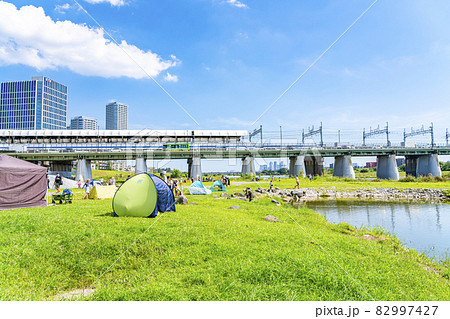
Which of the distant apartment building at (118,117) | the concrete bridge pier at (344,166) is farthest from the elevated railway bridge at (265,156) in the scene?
the distant apartment building at (118,117)

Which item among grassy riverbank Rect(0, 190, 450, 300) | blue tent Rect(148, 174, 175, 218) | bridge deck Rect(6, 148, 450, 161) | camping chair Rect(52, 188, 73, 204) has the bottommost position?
grassy riverbank Rect(0, 190, 450, 300)

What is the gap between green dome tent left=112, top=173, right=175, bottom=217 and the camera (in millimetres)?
11039

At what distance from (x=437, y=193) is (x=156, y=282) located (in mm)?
41585

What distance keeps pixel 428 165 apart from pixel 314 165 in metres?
35.3

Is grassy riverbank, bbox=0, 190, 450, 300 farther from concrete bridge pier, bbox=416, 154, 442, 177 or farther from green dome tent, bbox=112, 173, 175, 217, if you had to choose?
concrete bridge pier, bbox=416, 154, 442, 177

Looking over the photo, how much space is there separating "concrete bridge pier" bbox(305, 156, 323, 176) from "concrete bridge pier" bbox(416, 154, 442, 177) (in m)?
33.1

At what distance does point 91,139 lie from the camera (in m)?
55.5

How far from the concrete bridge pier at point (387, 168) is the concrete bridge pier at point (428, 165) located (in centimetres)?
1209

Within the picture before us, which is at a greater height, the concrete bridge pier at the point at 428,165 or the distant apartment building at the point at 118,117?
the distant apartment building at the point at 118,117

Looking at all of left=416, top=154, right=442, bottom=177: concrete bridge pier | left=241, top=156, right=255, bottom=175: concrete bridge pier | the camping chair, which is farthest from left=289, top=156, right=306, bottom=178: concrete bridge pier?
the camping chair

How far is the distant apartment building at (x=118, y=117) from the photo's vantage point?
6031 cm

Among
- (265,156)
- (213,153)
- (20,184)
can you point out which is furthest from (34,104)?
(20,184)

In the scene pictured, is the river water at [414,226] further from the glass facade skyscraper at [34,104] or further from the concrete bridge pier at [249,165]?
the glass facade skyscraper at [34,104]

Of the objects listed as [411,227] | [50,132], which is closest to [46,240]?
[411,227]
